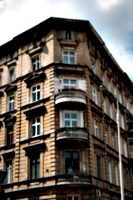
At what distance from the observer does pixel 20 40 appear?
35625mm

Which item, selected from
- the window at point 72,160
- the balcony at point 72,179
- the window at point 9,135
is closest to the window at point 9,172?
the window at point 9,135

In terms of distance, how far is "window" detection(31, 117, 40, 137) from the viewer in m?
29.9

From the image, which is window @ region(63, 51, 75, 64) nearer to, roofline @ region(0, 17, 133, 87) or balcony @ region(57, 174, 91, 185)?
roofline @ region(0, 17, 133, 87)

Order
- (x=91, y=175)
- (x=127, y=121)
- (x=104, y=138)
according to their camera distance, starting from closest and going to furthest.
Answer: (x=91, y=175)
(x=104, y=138)
(x=127, y=121)

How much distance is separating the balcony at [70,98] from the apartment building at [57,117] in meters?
0.10

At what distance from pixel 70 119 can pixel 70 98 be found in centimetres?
206

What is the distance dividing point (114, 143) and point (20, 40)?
56.1 ft

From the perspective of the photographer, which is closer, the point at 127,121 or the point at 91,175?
the point at 91,175

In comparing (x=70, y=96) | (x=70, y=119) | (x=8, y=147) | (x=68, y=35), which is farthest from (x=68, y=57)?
(x=8, y=147)

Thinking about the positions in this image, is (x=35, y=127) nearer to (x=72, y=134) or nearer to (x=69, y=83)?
(x=72, y=134)

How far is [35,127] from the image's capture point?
3020 cm

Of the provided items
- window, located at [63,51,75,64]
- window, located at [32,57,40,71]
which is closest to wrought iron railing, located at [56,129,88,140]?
window, located at [63,51,75,64]

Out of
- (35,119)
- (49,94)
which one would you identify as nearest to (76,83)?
(49,94)

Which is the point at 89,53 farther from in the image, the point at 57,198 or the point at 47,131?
the point at 57,198
